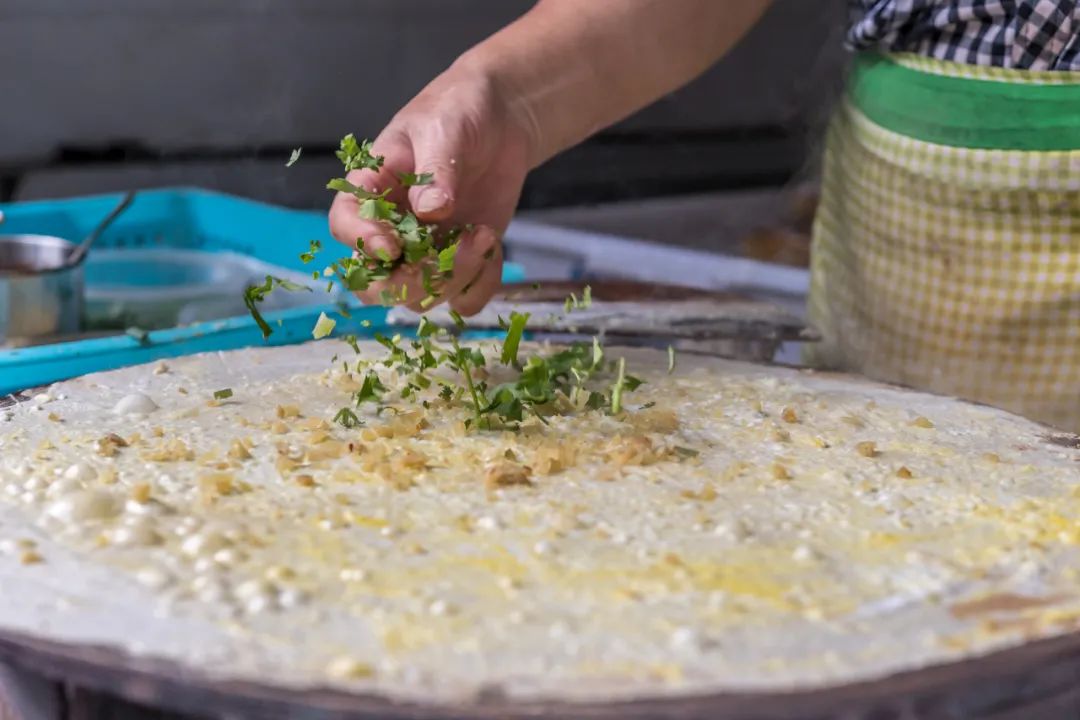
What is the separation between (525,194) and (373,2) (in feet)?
2.14

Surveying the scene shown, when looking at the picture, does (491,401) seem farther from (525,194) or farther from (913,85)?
(525,194)

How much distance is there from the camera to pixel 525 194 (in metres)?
3.44

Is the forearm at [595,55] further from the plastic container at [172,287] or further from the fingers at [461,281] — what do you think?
the plastic container at [172,287]

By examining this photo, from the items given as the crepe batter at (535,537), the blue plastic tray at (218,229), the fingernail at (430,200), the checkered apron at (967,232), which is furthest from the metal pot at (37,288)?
the checkered apron at (967,232)

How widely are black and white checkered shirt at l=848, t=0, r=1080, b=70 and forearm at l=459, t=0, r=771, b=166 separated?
0.23m

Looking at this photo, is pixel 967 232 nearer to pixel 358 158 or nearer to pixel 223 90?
pixel 358 158

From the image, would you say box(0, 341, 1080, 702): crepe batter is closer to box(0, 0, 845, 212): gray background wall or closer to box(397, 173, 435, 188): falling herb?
box(397, 173, 435, 188): falling herb

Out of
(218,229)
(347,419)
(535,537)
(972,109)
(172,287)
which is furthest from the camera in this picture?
(218,229)

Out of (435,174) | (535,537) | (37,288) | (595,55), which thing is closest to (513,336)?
(435,174)

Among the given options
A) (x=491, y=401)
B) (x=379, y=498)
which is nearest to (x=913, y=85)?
(x=491, y=401)

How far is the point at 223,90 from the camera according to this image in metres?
2.98

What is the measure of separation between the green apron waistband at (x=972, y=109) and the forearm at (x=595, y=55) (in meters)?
0.25

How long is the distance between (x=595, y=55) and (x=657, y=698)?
1.17 metres

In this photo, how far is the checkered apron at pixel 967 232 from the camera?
1.57 metres
